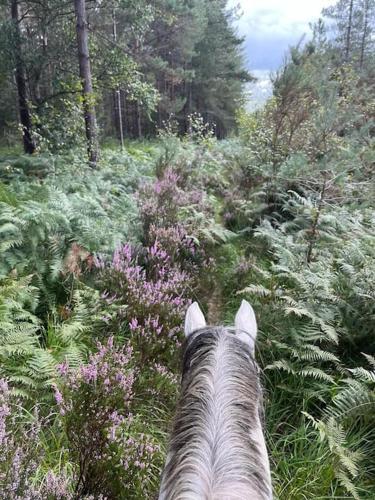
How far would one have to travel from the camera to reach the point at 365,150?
27.5 feet

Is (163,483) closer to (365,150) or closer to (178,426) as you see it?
(178,426)

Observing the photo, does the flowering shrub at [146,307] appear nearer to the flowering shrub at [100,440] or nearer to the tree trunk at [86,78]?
the flowering shrub at [100,440]

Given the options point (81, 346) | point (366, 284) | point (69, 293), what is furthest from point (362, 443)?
point (69, 293)

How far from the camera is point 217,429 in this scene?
1185mm

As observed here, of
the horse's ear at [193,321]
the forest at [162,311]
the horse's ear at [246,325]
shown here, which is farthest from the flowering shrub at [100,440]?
the horse's ear at [246,325]

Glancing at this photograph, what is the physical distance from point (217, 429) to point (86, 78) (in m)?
8.97


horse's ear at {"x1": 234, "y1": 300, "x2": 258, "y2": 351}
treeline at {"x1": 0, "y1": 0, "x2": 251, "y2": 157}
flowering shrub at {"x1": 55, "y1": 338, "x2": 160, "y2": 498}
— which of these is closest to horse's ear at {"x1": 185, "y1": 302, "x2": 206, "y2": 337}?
horse's ear at {"x1": 234, "y1": 300, "x2": 258, "y2": 351}

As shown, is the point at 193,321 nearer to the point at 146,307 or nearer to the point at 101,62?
the point at 146,307

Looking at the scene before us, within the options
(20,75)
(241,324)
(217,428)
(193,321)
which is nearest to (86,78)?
(20,75)

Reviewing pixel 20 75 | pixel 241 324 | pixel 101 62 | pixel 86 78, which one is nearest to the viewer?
pixel 241 324

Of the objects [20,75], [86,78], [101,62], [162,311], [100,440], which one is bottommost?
[162,311]

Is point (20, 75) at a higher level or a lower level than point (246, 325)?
higher

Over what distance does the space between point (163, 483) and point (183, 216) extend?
17.0 ft

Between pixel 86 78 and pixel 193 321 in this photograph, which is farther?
pixel 86 78
